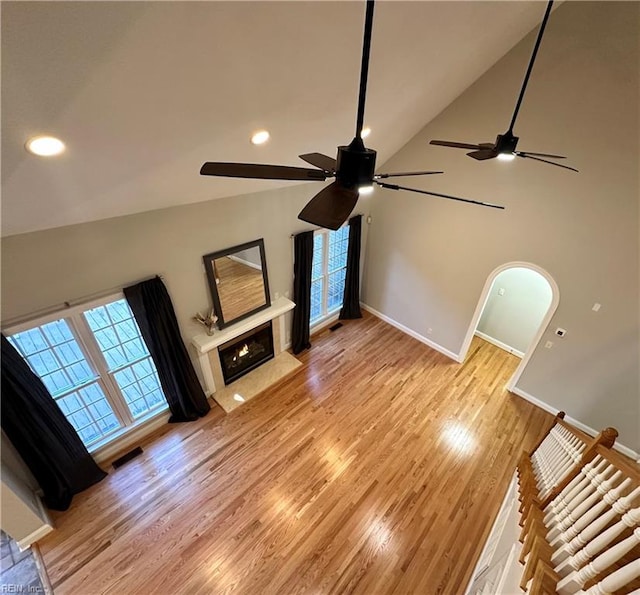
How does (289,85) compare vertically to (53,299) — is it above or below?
above

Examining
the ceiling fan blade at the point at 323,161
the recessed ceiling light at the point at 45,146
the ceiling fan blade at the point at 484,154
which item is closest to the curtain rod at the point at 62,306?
the recessed ceiling light at the point at 45,146

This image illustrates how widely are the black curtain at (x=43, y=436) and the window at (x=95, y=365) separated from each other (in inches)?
10.9

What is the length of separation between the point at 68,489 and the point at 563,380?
657cm

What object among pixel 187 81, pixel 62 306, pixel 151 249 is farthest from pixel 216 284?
pixel 187 81

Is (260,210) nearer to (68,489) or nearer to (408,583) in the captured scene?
(68,489)

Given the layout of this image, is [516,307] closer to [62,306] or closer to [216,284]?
[216,284]

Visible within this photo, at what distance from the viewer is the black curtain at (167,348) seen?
135 inches

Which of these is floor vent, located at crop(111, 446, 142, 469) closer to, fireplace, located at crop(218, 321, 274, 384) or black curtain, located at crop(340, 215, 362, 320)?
fireplace, located at crop(218, 321, 274, 384)

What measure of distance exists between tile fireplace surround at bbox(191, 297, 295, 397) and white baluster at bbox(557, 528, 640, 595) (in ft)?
12.9

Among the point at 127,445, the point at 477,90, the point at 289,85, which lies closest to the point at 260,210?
the point at 289,85

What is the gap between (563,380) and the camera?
4527 millimetres

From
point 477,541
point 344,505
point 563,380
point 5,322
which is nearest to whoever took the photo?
point 5,322

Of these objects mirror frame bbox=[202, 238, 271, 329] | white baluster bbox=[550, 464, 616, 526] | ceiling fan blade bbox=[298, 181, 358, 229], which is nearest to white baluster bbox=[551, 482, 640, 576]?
white baluster bbox=[550, 464, 616, 526]

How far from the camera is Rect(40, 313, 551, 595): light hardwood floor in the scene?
10.1 feet
